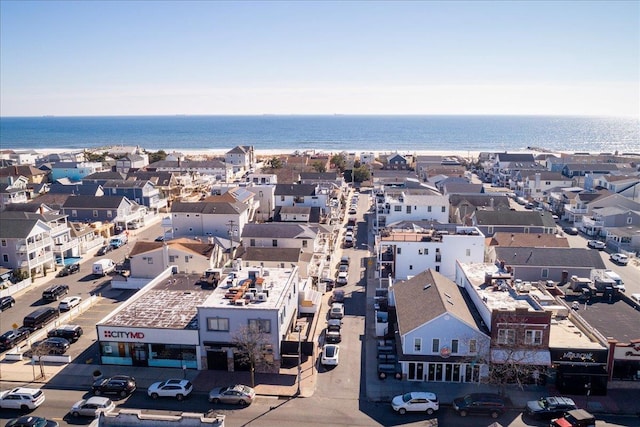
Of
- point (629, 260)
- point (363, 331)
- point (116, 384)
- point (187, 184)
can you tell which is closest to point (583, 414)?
point (363, 331)

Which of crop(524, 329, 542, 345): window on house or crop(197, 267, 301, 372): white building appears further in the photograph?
crop(197, 267, 301, 372): white building

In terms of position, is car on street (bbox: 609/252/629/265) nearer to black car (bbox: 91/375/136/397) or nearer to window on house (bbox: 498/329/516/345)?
window on house (bbox: 498/329/516/345)

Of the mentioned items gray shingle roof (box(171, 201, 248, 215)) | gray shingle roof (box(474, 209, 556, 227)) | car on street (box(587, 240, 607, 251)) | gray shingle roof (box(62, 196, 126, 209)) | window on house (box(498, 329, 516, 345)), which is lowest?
car on street (box(587, 240, 607, 251))

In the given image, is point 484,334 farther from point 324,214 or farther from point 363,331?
point 324,214

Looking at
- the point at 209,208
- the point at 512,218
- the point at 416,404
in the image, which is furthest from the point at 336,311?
the point at 512,218

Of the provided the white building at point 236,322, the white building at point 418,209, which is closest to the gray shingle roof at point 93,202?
the white building at point 418,209

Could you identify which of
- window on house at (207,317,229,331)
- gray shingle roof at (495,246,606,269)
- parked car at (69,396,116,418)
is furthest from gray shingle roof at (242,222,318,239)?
parked car at (69,396,116,418)

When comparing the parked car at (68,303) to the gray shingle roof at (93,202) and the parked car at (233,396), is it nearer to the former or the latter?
the parked car at (233,396)
